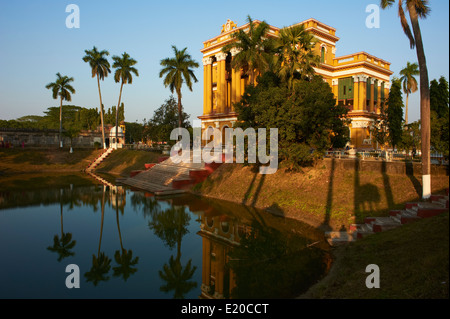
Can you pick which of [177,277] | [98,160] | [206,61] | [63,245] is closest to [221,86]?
[206,61]

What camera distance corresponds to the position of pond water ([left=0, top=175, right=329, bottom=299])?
28.0ft

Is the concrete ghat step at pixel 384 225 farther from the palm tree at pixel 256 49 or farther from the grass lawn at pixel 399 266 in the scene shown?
the palm tree at pixel 256 49

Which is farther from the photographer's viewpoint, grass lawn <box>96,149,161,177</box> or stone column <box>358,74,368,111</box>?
stone column <box>358,74,368,111</box>

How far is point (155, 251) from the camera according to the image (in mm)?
11656

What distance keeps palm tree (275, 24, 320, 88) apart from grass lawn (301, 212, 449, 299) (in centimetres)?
1339

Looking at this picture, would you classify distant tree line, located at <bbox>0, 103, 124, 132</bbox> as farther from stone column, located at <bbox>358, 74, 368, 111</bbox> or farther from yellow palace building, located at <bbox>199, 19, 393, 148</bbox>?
stone column, located at <bbox>358, 74, 368, 111</bbox>

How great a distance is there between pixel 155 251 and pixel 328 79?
124 feet

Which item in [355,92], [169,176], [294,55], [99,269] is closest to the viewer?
[99,269]

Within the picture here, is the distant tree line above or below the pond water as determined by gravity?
above

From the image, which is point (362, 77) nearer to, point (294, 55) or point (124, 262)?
point (294, 55)

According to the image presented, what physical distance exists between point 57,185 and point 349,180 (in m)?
26.9

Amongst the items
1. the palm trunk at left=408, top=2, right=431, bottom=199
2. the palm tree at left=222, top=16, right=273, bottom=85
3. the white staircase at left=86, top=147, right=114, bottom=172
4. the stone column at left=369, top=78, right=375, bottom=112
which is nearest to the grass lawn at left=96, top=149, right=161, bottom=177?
the white staircase at left=86, top=147, right=114, bottom=172
